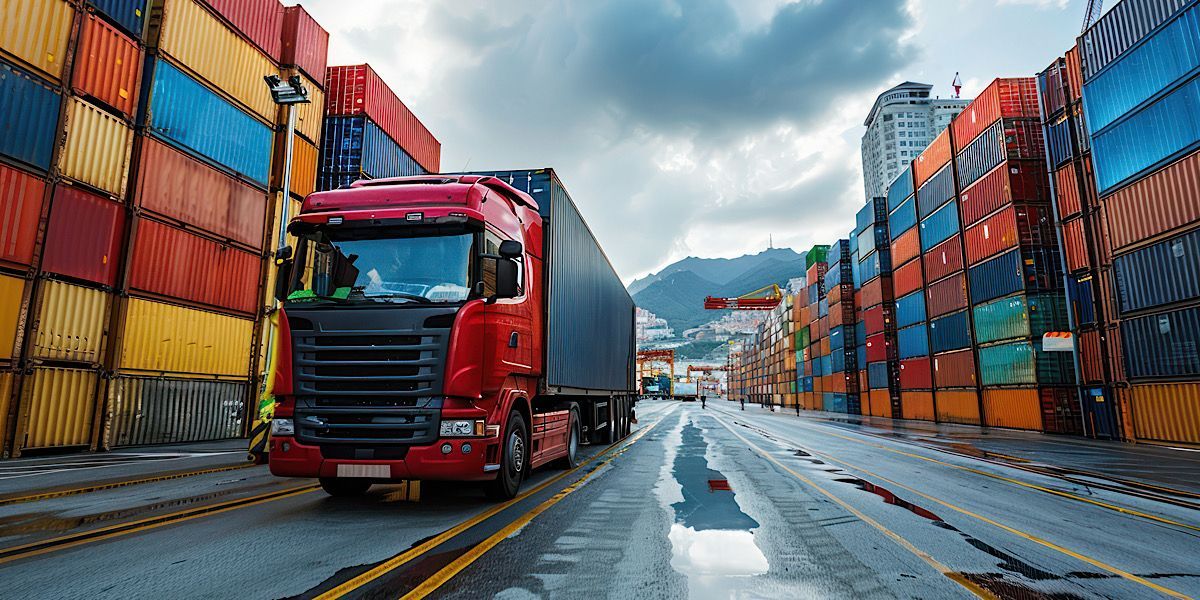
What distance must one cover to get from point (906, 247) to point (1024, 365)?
51.5 feet

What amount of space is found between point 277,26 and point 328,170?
619cm

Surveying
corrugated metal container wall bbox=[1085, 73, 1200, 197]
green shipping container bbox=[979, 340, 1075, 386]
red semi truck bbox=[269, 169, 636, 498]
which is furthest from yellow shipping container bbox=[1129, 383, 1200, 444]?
red semi truck bbox=[269, 169, 636, 498]

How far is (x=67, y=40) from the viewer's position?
14484 mm

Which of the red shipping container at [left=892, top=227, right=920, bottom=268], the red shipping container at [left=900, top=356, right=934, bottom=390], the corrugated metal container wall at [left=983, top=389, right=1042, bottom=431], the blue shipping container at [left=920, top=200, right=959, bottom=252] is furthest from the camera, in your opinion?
the red shipping container at [left=892, top=227, right=920, bottom=268]

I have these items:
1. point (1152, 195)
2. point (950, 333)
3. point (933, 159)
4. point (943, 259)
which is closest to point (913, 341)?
point (950, 333)

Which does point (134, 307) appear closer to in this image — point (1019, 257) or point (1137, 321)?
point (1137, 321)

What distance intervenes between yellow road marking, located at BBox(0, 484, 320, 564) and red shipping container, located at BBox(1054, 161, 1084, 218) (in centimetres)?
3042

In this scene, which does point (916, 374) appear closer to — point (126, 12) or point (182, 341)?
point (182, 341)

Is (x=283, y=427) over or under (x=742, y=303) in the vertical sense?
under

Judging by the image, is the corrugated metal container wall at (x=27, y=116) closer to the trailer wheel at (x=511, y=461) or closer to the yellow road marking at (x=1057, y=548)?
the trailer wheel at (x=511, y=461)

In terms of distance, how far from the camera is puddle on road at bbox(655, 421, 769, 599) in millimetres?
4148

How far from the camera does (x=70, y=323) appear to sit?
14336 mm

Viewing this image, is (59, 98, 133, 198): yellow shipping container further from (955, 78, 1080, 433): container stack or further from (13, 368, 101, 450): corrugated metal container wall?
(955, 78, 1080, 433): container stack

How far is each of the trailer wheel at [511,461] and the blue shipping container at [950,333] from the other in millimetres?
34094
